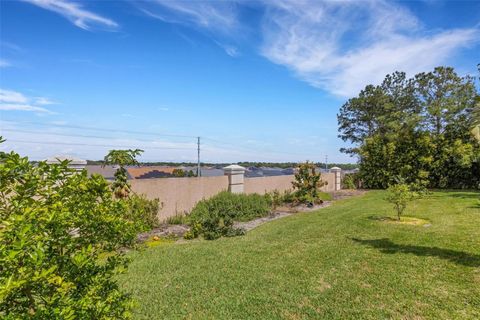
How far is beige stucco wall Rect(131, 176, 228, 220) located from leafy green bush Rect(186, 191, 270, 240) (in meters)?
0.39

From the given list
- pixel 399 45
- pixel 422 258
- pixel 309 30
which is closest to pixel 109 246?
pixel 422 258

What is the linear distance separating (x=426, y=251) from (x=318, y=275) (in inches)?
105

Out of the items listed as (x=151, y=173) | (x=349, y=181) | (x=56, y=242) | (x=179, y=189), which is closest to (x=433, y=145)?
(x=349, y=181)

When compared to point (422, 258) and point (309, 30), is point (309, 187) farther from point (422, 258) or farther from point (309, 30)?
point (422, 258)

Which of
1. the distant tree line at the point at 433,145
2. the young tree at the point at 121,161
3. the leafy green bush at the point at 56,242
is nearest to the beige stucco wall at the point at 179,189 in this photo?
the young tree at the point at 121,161

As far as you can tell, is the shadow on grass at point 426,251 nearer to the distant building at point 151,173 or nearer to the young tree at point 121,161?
the young tree at point 121,161

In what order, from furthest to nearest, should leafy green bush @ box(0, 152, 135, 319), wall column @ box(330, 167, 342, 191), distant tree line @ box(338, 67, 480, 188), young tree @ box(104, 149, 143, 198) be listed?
wall column @ box(330, 167, 342, 191) → distant tree line @ box(338, 67, 480, 188) → young tree @ box(104, 149, 143, 198) → leafy green bush @ box(0, 152, 135, 319)

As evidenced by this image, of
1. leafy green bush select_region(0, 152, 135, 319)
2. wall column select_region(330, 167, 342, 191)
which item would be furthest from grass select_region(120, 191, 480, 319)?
wall column select_region(330, 167, 342, 191)

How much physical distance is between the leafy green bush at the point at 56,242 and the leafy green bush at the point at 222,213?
20.8ft

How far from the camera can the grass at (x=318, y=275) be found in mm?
3889

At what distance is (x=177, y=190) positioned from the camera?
10914 millimetres

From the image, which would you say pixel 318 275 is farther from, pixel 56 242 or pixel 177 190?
pixel 177 190

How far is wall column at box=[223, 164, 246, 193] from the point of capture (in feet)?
43.5

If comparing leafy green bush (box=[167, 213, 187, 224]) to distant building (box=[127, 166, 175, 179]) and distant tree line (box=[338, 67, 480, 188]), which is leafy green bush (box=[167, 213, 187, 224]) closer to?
distant building (box=[127, 166, 175, 179])
